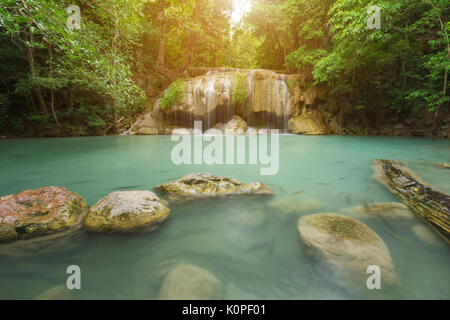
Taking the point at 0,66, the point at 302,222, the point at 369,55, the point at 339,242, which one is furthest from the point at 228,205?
the point at 0,66

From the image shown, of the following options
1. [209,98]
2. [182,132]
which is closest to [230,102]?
[209,98]

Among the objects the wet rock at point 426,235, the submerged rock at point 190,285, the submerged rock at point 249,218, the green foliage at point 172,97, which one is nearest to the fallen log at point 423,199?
the wet rock at point 426,235

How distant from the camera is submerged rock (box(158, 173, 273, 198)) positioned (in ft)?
8.10

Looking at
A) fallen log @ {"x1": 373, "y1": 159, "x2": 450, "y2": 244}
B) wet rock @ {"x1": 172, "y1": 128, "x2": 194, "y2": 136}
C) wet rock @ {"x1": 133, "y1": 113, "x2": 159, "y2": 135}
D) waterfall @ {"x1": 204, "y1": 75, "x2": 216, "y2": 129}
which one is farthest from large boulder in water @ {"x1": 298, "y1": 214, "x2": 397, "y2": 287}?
wet rock @ {"x1": 133, "y1": 113, "x2": 159, "y2": 135}

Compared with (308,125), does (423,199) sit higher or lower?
lower

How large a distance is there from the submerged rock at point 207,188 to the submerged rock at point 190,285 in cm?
124

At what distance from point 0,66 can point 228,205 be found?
41.8 feet

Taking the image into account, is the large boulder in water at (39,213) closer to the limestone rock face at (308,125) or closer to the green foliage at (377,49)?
the green foliage at (377,49)

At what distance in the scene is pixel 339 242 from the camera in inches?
56.0

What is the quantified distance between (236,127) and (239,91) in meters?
2.40

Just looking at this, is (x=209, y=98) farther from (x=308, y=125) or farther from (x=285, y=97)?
(x=308, y=125)

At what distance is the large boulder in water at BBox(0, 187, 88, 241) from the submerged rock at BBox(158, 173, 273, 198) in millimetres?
1006

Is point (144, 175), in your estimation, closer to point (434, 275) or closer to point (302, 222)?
point (302, 222)

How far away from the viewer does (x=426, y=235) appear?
1561mm
